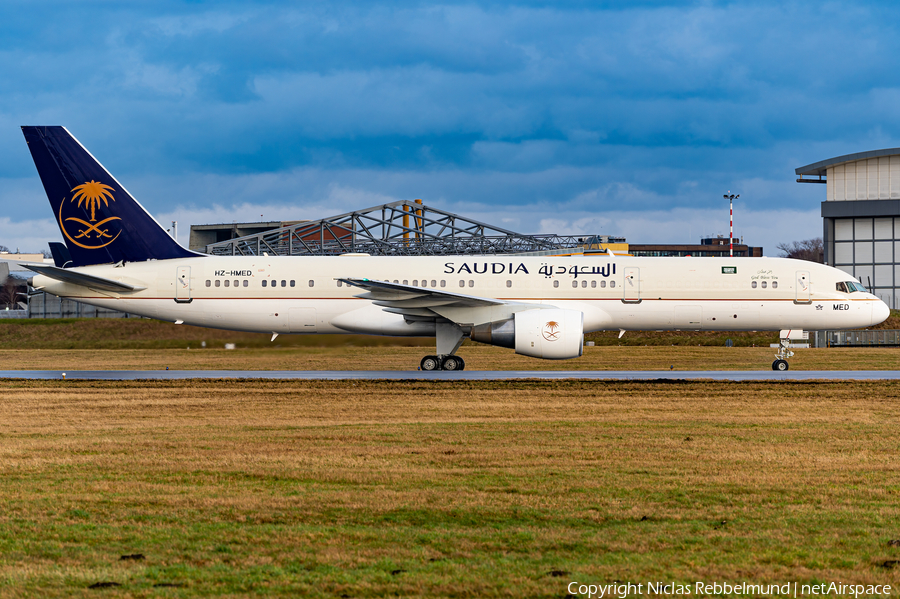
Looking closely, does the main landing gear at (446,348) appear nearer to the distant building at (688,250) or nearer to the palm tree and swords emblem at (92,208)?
the palm tree and swords emblem at (92,208)

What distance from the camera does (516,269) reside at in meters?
26.6

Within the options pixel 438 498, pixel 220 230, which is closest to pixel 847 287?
pixel 438 498

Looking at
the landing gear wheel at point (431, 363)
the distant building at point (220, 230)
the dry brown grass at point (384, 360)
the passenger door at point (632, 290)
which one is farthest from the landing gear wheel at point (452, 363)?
the distant building at point (220, 230)

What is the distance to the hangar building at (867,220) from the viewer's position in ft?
199

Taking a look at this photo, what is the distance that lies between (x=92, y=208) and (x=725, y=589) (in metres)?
24.8

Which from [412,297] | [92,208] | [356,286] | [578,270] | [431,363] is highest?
[92,208]

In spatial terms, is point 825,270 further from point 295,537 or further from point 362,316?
point 295,537

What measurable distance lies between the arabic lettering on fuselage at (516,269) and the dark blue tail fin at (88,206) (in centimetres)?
927

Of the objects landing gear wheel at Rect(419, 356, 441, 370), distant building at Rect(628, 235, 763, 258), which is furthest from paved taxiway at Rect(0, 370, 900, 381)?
distant building at Rect(628, 235, 763, 258)

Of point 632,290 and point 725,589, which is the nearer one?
point 725,589

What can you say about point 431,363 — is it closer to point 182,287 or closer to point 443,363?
point 443,363

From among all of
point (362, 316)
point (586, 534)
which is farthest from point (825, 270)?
point (586, 534)

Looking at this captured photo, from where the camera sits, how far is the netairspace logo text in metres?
5.63

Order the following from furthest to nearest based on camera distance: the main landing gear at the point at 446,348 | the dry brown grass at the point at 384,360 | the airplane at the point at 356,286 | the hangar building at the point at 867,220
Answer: the hangar building at the point at 867,220 → the dry brown grass at the point at 384,360 → the airplane at the point at 356,286 → the main landing gear at the point at 446,348
